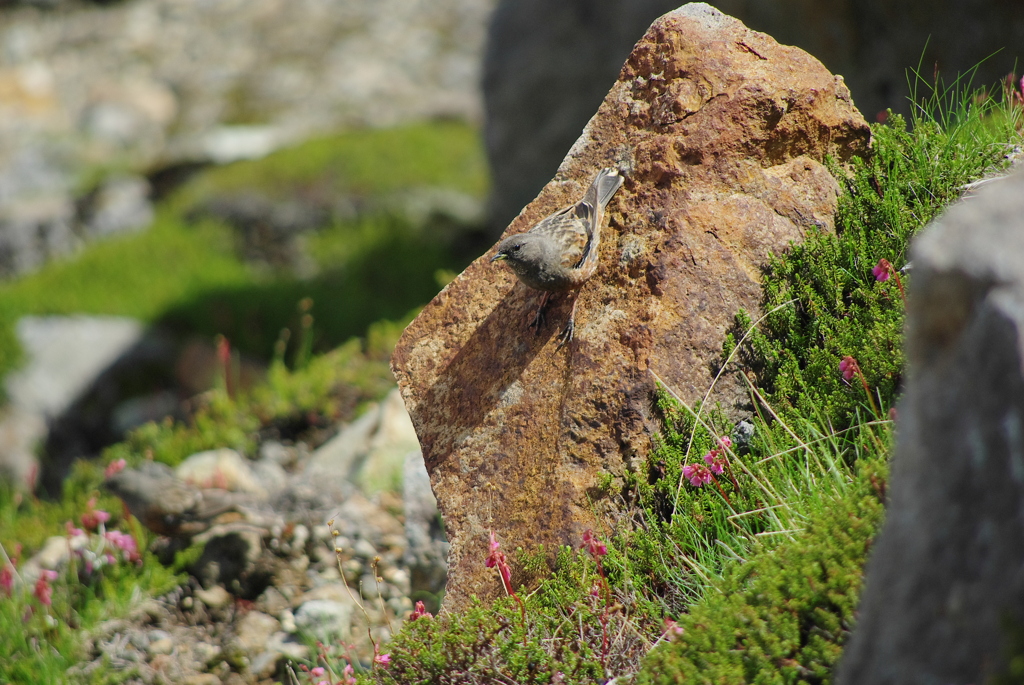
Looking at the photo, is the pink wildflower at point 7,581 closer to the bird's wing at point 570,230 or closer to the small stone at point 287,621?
the small stone at point 287,621

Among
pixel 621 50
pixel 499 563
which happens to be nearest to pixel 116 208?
pixel 621 50

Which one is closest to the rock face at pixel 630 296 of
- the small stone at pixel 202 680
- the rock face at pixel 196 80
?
the small stone at pixel 202 680

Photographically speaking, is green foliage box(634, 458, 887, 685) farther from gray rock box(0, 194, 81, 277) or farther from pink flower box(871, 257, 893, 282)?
gray rock box(0, 194, 81, 277)

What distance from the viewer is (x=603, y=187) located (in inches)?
163

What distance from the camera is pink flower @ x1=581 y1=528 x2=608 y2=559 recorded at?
11.4 ft

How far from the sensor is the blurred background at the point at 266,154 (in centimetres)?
979

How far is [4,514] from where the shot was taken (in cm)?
704

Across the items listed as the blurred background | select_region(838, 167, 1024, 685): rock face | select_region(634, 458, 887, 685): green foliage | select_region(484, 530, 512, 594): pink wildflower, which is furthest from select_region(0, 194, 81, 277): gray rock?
select_region(838, 167, 1024, 685): rock face

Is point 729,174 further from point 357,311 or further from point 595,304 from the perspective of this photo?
point 357,311

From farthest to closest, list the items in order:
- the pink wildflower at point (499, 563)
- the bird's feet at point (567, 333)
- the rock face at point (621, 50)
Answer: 1. the rock face at point (621, 50)
2. the bird's feet at point (567, 333)
3. the pink wildflower at point (499, 563)

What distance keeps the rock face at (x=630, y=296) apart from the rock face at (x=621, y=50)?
383 cm

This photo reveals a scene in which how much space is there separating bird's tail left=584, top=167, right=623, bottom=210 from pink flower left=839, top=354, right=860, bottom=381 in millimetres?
1400

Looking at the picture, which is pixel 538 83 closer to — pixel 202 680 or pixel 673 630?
pixel 202 680

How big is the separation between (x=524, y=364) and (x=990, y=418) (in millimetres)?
2389
